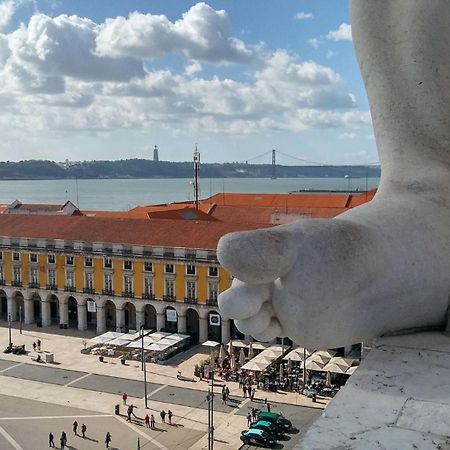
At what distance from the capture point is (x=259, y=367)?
35.0 metres

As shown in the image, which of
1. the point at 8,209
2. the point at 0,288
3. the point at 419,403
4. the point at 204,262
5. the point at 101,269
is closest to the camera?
the point at 419,403

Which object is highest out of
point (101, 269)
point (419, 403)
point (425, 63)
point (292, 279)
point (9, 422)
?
point (425, 63)

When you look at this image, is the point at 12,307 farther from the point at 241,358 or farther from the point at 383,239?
the point at 383,239

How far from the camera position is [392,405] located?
13.5ft

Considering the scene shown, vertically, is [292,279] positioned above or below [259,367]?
above

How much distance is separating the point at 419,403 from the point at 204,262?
39160 millimetres

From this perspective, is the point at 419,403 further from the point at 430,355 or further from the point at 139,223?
the point at 139,223

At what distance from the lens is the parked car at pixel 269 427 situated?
89.9ft

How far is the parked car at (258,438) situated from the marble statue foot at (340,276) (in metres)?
22.2

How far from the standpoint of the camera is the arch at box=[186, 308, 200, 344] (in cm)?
4522

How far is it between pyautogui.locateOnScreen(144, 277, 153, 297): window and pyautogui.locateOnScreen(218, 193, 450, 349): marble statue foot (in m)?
40.3

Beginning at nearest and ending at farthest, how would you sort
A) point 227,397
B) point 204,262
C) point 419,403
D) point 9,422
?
point 419,403 → point 9,422 → point 227,397 → point 204,262

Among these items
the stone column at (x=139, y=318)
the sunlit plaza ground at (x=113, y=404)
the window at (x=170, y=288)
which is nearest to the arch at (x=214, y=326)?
the sunlit plaza ground at (x=113, y=404)

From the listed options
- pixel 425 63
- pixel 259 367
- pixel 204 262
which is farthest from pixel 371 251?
pixel 204 262
